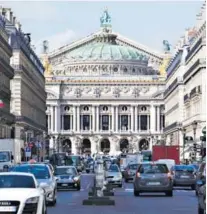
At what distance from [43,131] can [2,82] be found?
64.1 meters

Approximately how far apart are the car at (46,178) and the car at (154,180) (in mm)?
8061

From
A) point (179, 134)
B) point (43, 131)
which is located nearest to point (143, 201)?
point (179, 134)

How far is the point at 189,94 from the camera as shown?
141875mm

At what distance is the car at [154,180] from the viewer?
171ft

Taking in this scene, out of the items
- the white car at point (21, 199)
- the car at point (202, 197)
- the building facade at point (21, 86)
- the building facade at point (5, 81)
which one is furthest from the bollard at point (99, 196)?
the building facade at point (21, 86)

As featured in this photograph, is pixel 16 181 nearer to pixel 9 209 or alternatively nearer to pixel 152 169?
pixel 9 209

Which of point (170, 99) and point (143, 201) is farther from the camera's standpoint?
point (170, 99)

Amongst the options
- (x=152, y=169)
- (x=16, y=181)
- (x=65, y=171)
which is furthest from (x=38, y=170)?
(x=65, y=171)

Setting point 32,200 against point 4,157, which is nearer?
point 32,200

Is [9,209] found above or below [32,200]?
below

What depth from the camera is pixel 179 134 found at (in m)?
163

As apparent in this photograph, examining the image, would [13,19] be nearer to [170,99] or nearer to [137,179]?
[170,99]

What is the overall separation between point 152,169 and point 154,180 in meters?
0.92

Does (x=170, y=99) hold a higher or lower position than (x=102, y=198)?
higher
